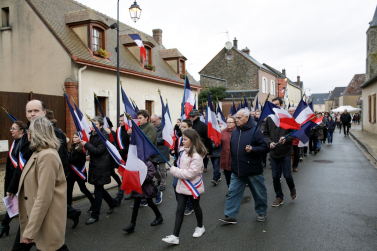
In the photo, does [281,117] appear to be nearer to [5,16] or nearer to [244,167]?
[244,167]

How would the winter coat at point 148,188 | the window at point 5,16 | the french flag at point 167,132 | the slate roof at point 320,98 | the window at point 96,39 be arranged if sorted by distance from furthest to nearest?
1. the slate roof at point 320,98
2. the window at point 96,39
3. the window at point 5,16
4. the french flag at point 167,132
5. the winter coat at point 148,188

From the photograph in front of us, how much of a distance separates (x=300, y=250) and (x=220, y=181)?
13.7 ft

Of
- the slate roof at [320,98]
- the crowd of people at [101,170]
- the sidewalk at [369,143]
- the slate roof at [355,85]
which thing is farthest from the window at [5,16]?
the slate roof at [320,98]

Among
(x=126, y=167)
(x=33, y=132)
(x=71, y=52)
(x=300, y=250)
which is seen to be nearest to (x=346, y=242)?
(x=300, y=250)

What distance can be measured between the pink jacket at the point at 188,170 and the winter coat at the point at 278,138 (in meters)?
2.03

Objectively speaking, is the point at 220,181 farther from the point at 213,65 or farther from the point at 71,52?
the point at 213,65

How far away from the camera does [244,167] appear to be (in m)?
4.74

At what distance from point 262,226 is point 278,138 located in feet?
5.89

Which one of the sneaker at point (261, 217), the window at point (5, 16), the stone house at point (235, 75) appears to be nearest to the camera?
the sneaker at point (261, 217)

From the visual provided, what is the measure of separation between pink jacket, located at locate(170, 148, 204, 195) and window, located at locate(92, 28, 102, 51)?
38.3 feet

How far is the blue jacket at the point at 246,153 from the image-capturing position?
4.73 meters

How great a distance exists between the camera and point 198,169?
4.10m

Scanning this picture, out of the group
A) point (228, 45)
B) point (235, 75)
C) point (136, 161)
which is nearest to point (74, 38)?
point (136, 161)

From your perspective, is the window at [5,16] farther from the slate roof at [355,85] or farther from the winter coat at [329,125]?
the slate roof at [355,85]
